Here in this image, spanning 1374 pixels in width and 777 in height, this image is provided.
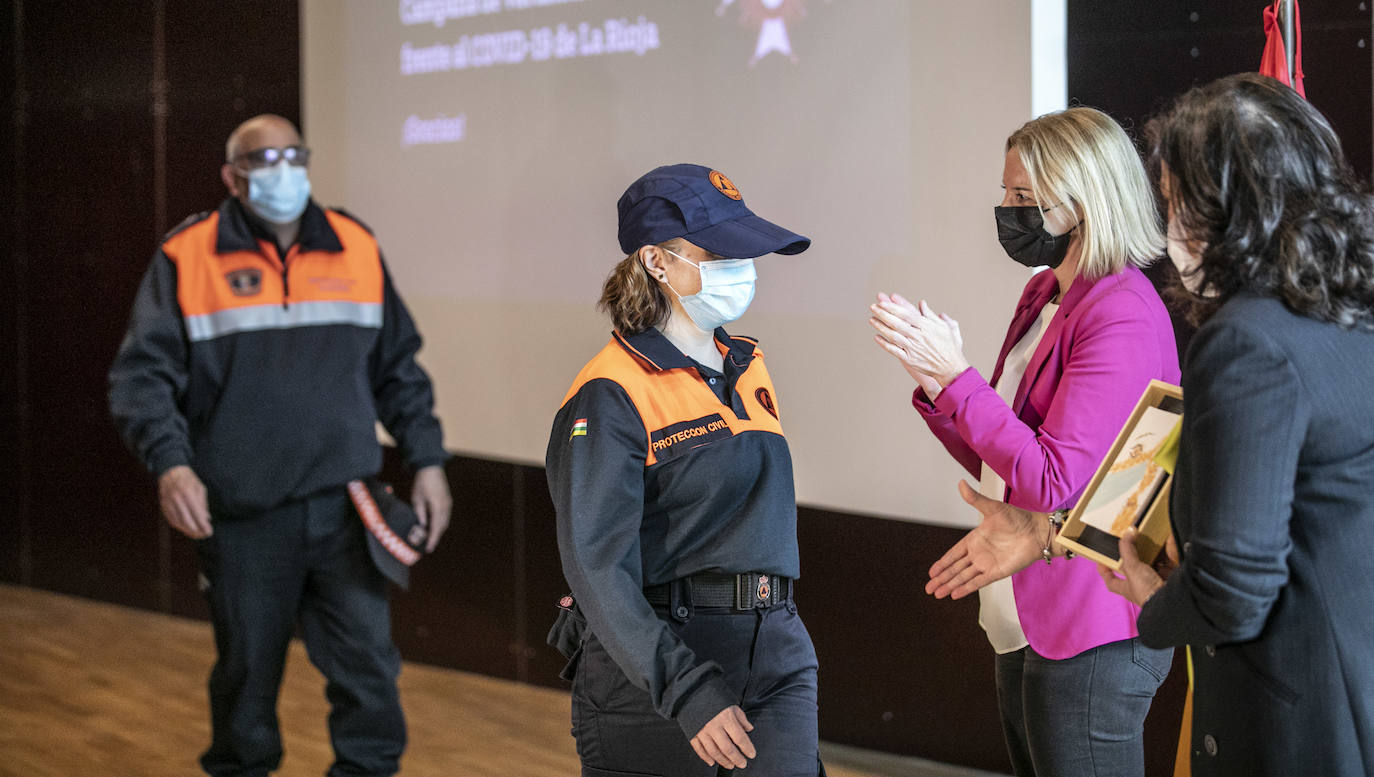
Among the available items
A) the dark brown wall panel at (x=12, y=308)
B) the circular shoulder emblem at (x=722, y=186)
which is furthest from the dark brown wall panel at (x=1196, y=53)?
the dark brown wall panel at (x=12, y=308)

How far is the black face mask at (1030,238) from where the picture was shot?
78.9 inches

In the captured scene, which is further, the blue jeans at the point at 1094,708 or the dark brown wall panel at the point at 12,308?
the dark brown wall panel at the point at 12,308

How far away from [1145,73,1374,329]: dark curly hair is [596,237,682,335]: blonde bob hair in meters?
0.76

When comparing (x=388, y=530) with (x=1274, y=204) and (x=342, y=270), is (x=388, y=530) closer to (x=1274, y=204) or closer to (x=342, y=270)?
(x=342, y=270)

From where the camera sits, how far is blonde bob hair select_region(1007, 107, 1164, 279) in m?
1.92

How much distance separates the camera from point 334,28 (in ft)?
14.4

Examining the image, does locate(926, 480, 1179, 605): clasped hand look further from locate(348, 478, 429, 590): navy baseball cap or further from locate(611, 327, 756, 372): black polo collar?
locate(348, 478, 429, 590): navy baseball cap

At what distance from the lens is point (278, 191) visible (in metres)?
3.08

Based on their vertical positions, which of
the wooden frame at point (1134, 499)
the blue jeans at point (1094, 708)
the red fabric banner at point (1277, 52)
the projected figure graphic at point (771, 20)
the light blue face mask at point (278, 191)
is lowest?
the blue jeans at point (1094, 708)

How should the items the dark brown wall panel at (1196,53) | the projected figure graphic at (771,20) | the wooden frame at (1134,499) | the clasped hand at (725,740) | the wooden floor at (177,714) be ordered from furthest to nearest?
1. the wooden floor at (177,714)
2. the projected figure graphic at (771,20)
3. the dark brown wall panel at (1196,53)
4. the clasped hand at (725,740)
5. the wooden frame at (1134,499)

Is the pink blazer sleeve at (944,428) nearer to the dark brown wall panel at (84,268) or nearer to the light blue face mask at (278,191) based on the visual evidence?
the light blue face mask at (278,191)

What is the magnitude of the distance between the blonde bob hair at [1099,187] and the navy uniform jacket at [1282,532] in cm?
63

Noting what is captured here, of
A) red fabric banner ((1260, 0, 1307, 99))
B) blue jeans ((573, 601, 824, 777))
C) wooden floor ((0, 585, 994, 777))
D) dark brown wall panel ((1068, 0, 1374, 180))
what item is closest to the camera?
blue jeans ((573, 601, 824, 777))

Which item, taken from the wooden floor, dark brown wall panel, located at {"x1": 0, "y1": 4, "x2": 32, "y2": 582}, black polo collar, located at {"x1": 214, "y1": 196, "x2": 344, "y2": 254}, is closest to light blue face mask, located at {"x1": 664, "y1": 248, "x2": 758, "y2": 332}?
black polo collar, located at {"x1": 214, "y1": 196, "x2": 344, "y2": 254}
